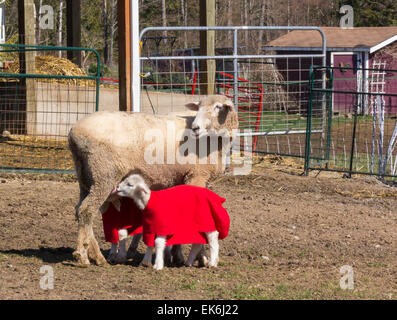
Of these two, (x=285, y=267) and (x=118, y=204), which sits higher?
(x=118, y=204)

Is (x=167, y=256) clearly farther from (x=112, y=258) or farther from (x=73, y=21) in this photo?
(x=73, y=21)

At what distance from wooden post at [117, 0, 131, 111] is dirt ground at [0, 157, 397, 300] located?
58.9 inches

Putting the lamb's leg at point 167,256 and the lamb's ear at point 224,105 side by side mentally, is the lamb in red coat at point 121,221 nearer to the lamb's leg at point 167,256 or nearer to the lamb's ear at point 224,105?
the lamb's leg at point 167,256

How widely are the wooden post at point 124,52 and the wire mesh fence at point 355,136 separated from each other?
3.41 metres

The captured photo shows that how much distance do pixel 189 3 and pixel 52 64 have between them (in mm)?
29074

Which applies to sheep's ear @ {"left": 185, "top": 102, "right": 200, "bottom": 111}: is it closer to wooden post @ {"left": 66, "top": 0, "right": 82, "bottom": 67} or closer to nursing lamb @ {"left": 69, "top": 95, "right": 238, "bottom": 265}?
nursing lamb @ {"left": 69, "top": 95, "right": 238, "bottom": 265}

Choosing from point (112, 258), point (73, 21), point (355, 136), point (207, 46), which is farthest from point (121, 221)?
point (355, 136)

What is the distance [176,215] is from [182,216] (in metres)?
0.06

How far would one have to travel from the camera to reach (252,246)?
263 inches

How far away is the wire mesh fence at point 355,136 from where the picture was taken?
11.0 metres

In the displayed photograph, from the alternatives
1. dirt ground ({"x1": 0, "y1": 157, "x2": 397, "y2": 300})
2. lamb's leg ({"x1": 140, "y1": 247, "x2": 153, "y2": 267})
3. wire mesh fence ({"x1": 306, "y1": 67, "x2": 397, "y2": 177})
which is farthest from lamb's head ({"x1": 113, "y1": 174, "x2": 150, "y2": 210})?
wire mesh fence ({"x1": 306, "y1": 67, "x2": 397, "y2": 177})
